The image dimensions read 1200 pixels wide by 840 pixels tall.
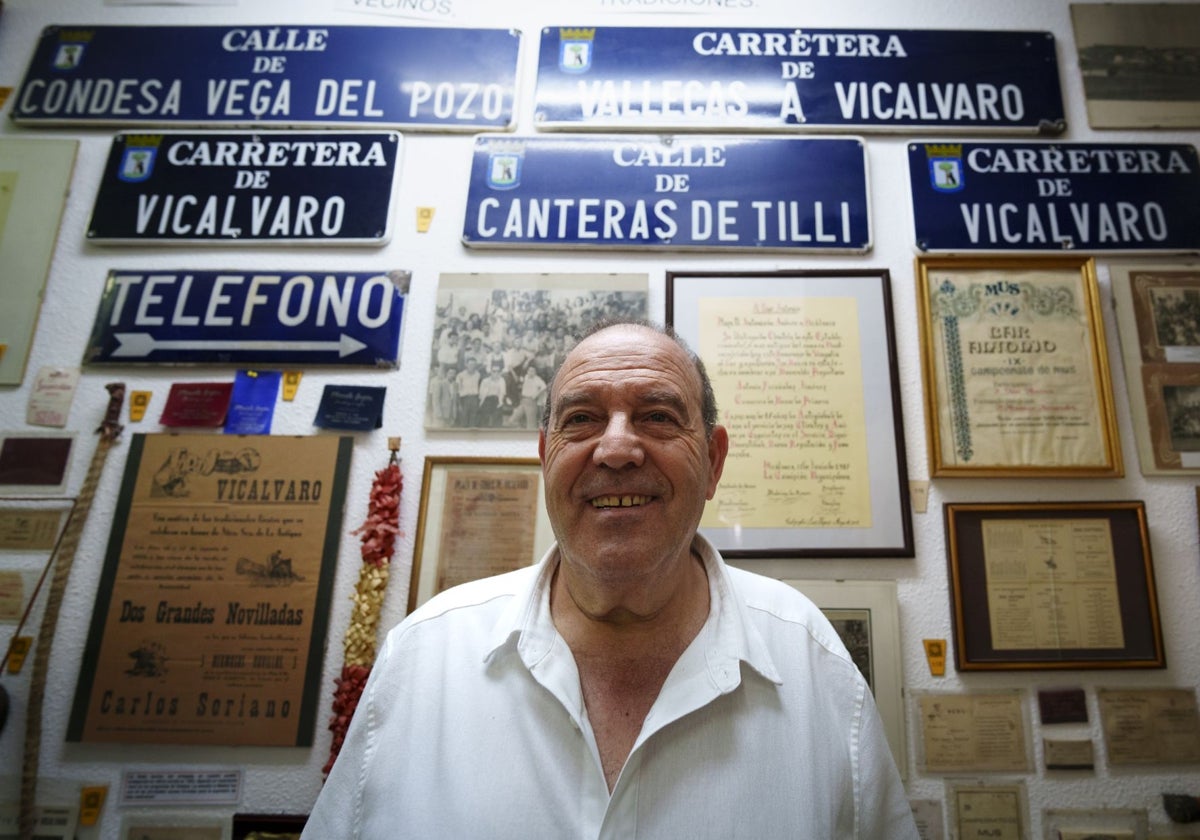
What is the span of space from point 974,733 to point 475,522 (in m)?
1.09

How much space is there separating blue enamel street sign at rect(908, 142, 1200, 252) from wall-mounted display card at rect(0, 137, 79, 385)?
7.09ft

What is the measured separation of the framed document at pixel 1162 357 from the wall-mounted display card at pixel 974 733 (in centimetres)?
61

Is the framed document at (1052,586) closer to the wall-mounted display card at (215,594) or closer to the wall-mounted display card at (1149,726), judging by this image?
the wall-mounted display card at (1149,726)

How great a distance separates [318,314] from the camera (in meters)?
1.38

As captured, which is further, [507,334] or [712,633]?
[507,334]

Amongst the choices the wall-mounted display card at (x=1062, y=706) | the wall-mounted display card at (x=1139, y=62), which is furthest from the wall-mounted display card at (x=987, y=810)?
the wall-mounted display card at (x=1139, y=62)

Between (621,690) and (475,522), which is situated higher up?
(475,522)

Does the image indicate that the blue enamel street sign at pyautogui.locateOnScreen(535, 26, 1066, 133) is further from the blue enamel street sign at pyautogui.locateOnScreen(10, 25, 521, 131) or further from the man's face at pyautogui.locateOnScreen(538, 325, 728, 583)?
the man's face at pyautogui.locateOnScreen(538, 325, 728, 583)

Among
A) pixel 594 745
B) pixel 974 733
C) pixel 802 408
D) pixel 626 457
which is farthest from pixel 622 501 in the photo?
pixel 974 733

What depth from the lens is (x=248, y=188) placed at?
148cm

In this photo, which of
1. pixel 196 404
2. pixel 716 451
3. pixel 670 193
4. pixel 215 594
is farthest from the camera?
pixel 670 193

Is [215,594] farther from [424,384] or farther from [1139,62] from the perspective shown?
[1139,62]

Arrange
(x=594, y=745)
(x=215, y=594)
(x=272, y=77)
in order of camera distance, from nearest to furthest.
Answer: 1. (x=594, y=745)
2. (x=215, y=594)
3. (x=272, y=77)

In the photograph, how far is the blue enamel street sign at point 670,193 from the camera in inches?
54.9
